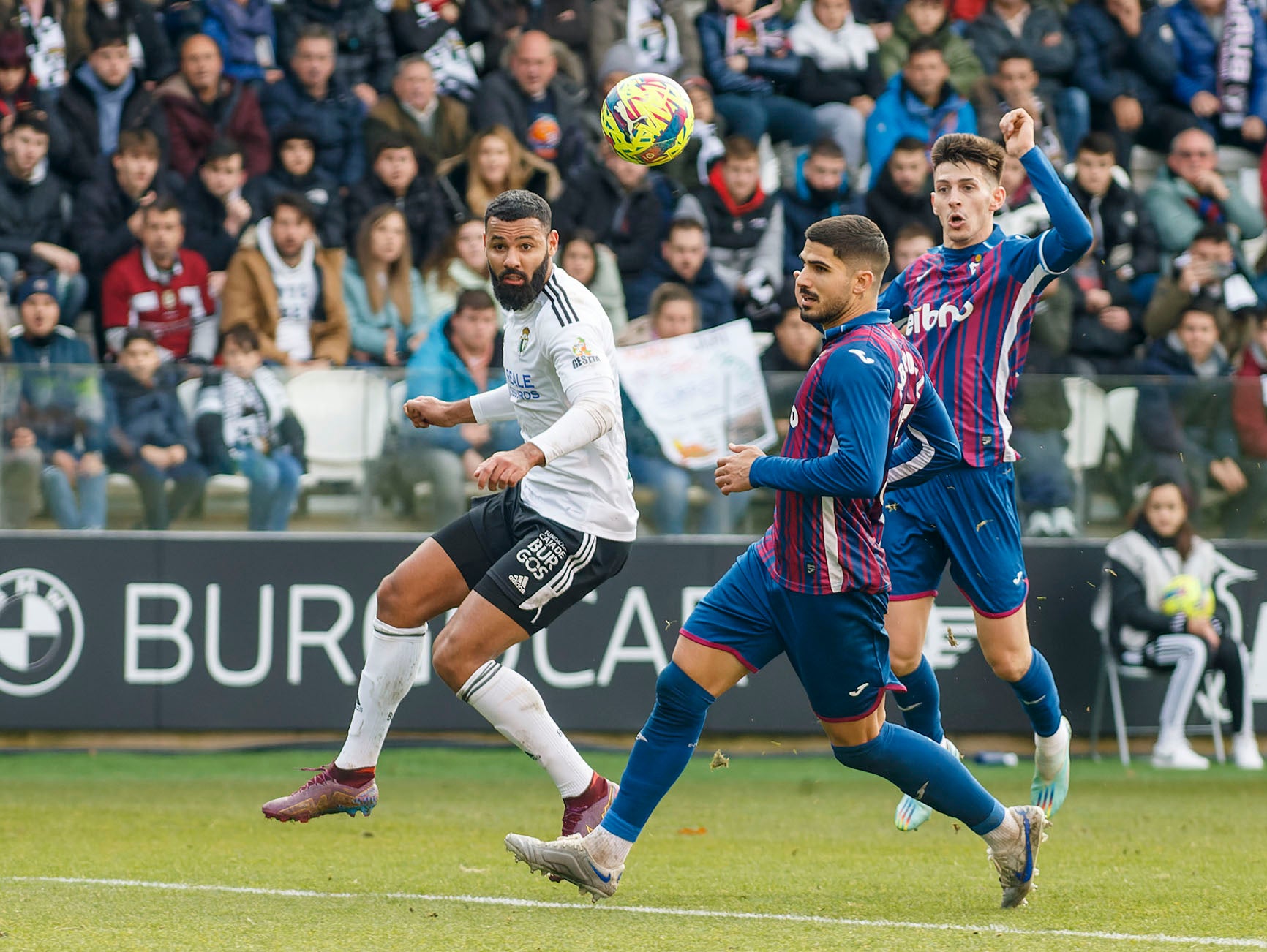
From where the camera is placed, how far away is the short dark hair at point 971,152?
6.32 meters

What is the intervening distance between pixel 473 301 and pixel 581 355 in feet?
15.4

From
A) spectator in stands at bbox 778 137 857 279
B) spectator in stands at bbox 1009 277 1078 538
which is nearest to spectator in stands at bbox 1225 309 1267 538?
spectator in stands at bbox 1009 277 1078 538

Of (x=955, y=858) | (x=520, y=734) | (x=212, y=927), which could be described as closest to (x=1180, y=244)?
(x=955, y=858)

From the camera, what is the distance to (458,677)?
19.7 feet

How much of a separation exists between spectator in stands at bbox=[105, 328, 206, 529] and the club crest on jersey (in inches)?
187

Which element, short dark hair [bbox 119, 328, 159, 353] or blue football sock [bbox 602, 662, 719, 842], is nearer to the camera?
blue football sock [bbox 602, 662, 719, 842]

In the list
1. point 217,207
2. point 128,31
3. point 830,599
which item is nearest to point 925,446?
point 830,599

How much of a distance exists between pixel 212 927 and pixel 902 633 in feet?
9.26

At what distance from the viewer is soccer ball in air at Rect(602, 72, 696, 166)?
704 centimetres

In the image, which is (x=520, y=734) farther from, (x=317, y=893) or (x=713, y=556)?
(x=713, y=556)

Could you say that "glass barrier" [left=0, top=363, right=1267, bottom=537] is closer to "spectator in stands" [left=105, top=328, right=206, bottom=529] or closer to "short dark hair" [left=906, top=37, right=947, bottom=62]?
"spectator in stands" [left=105, top=328, right=206, bottom=529]

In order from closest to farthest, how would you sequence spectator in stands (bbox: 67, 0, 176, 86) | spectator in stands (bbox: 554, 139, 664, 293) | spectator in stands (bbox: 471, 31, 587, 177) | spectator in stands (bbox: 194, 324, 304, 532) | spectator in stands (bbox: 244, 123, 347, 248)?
spectator in stands (bbox: 194, 324, 304, 532), spectator in stands (bbox: 554, 139, 664, 293), spectator in stands (bbox: 244, 123, 347, 248), spectator in stands (bbox: 471, 31, 587, 177), spectator in stands (bbox: 67, 0, 176, 86)

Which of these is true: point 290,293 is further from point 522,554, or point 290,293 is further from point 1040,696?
point 1040,696

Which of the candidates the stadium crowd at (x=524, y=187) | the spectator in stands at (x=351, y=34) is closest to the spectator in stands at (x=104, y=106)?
the stadium crowd at (x=524, y=187)
